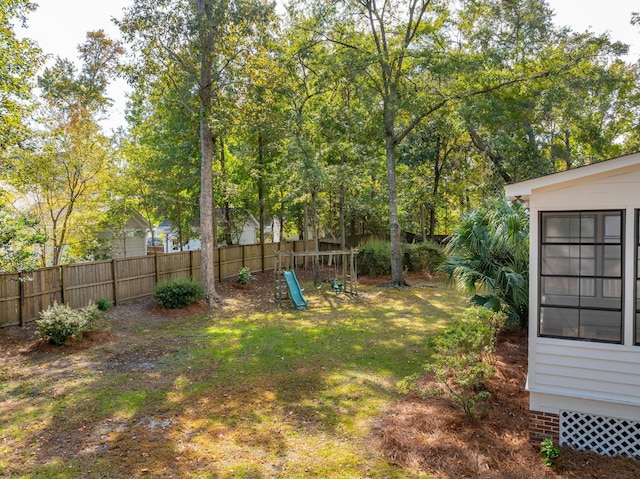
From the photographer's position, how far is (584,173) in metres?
4.23

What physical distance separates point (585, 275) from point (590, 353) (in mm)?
805

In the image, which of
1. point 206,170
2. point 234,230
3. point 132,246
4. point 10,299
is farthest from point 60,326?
point 234,230

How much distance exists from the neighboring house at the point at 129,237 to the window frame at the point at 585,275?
15.2 meters

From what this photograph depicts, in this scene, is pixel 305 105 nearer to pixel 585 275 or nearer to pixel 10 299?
pixel 10 299

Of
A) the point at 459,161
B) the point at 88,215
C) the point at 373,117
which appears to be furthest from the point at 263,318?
the point at 459,161

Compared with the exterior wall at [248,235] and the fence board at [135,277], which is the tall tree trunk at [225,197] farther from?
the exterior wall at [248,235]

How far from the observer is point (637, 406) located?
4.19m

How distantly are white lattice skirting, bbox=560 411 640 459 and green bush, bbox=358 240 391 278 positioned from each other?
510 inches

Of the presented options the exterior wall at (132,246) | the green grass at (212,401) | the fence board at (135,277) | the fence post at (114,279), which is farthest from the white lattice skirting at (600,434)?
the exterior wall at (132,246)

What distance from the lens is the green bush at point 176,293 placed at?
1139cm

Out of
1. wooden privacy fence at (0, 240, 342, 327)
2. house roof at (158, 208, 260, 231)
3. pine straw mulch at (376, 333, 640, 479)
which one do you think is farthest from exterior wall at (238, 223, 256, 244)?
pine straw mulch at (376, 333, 640, 479)

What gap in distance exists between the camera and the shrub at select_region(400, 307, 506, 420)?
188 inches

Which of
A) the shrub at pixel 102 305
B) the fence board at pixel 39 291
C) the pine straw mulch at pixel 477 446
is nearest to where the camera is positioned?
the pine straw mulch at pixel 477 446

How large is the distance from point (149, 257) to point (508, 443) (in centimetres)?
1079
